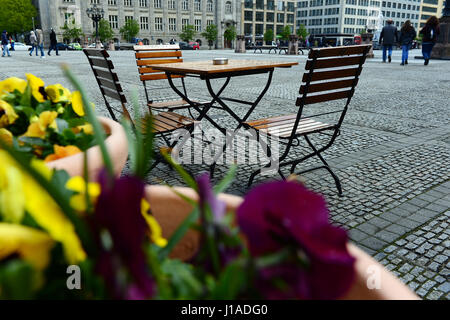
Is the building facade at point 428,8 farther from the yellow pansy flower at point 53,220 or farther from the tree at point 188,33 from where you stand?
the yellow pansy flower at point 53,220

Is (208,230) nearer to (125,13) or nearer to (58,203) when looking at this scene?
(58,203)

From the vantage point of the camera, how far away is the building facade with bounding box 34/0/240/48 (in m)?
61.9

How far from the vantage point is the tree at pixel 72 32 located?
2325 inches

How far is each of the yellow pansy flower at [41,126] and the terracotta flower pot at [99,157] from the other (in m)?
0.15

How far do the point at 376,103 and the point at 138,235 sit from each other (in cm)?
788

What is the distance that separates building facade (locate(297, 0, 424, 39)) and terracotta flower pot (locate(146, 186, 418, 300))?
351 feet

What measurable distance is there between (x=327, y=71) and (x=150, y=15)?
7282 centimetres

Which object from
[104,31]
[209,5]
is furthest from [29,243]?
[209,5]

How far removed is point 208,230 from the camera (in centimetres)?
36

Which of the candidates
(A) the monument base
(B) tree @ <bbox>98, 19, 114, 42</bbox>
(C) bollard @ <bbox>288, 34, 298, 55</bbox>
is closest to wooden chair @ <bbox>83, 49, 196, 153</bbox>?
(A) the monument base

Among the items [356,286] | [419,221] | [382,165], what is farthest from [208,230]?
[382,165]

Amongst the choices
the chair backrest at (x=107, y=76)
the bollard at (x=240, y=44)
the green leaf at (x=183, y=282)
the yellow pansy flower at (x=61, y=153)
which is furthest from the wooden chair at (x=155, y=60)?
the bollard at (x=240, y=44)

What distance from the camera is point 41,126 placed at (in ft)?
3.11

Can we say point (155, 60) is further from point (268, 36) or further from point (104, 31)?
point (268, 36)
